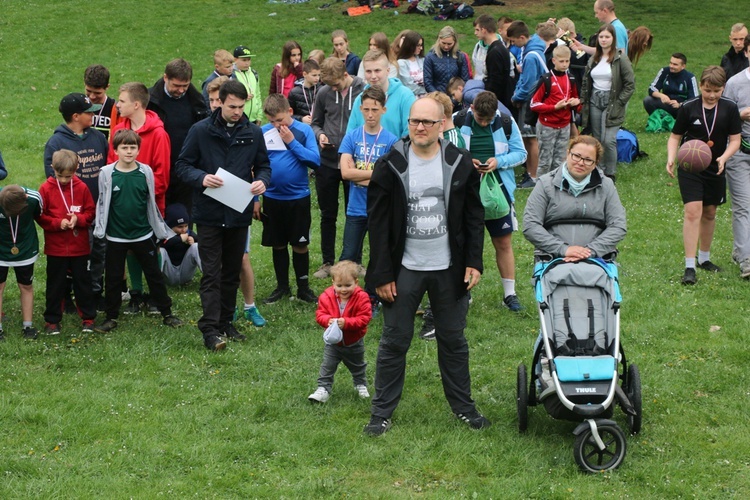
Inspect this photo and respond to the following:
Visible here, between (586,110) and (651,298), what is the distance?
17.5 ft

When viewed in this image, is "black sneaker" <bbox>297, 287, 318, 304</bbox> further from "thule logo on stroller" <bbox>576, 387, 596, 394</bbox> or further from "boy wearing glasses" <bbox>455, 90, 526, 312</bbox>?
"thule logo on stroller" <bbox>576, 387, 596, 394</bbox>

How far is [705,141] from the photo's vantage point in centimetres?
1011

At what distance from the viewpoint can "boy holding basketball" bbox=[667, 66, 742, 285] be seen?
9.97 m

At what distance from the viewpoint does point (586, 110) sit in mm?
14492

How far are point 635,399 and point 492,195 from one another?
9.75 ft

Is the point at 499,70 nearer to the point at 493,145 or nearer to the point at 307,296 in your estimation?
the point at 493,145

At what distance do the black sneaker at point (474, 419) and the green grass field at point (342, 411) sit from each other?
9 centimetres

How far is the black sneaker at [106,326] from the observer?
356 inches

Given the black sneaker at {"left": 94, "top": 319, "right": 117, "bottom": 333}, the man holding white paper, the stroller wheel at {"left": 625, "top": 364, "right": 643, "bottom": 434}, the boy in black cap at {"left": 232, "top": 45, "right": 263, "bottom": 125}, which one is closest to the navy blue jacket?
the boy in black cap at {"left": 232, "top": 45, "right": 263, "bottom": 125}

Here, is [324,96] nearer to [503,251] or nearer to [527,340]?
[503,251]

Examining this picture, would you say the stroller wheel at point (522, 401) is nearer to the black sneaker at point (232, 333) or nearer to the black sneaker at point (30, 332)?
the black sneaker at point (232, 333)

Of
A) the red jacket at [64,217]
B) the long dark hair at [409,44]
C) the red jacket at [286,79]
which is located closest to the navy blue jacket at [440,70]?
the long dark hair at [409,44]

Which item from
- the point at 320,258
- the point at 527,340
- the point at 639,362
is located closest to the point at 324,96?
the point at 320,258

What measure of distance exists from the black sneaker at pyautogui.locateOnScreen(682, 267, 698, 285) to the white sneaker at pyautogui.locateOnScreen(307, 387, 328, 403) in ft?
15.8
